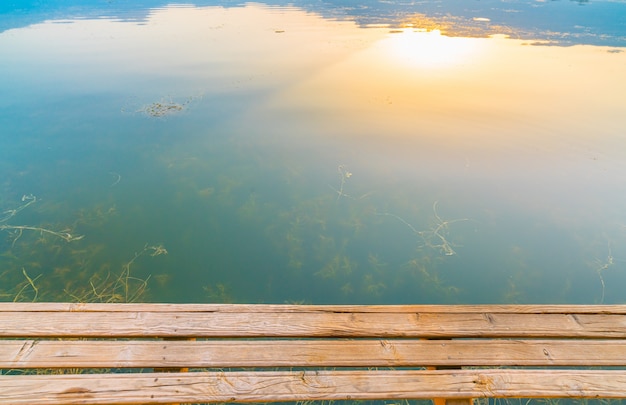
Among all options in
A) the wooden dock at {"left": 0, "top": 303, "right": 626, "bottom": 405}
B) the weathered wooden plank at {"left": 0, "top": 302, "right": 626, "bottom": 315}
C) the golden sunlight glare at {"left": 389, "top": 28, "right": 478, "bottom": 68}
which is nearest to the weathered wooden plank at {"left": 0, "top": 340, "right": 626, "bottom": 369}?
the wooden dock at {"left": 0, "top": 303, "right": 626, "bottom": 405}

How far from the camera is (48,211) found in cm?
349

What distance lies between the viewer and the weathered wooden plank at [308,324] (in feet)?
4.87

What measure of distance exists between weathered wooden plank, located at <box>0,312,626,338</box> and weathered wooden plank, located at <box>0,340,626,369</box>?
0.14 feet

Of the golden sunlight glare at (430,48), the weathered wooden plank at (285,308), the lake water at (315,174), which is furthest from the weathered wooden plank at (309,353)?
the golden sunlight glare at (430,48)

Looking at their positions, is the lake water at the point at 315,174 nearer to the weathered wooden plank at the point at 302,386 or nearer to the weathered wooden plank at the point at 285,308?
the weathered wooden plank at the point at 285,308

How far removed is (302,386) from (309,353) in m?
0.14

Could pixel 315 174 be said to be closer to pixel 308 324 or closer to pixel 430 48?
pixel 308 324

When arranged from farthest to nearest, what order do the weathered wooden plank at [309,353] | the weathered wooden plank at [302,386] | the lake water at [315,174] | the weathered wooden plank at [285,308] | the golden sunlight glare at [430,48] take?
the golden sunlight glare at [430,48]
the lake water at [315,174]
the weathered wooden plank at [285,308]
the weathered wooden plank at [309,353]
the weathered wooden plank at [302,386]

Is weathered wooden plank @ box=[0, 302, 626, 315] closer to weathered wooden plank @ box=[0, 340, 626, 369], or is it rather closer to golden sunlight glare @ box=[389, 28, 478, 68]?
weathered wooden plank @ box=[0, 340, 626, 369]

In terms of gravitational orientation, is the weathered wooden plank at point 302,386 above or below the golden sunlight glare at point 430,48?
below

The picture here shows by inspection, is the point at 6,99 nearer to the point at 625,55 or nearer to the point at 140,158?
the point at 140,158

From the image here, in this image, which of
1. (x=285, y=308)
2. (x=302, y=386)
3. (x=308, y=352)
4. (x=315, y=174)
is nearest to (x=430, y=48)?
(x=315, y=174)

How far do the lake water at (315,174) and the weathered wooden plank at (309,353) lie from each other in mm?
1311

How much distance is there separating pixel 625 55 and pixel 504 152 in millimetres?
6237
